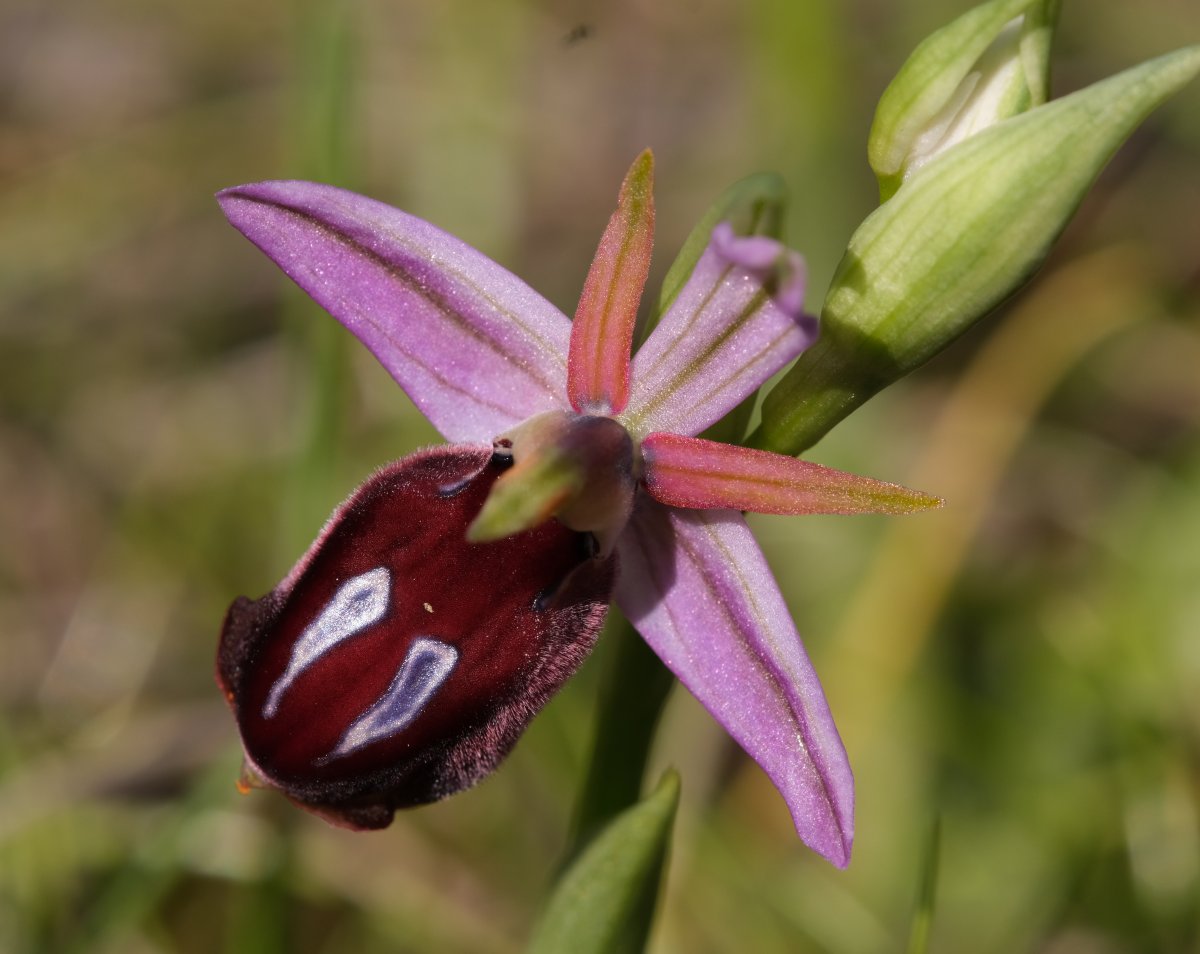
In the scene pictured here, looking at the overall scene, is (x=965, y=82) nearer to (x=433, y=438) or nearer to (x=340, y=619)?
(x=340, y=619)

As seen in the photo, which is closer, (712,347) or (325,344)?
(712,347)

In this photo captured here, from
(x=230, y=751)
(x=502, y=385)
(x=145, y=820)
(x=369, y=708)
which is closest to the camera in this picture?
(x=369, y=708)

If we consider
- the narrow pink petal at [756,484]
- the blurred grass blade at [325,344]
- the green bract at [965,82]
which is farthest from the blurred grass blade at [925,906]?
the blurred grass blade at [325,344]

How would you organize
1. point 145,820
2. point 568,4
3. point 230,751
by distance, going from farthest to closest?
1. point 568,4
2. point 145,820
3. point 230,751

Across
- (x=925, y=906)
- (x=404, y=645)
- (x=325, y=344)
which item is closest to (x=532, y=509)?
(x=404, y=645)

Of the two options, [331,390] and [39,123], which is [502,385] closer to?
[331,390]

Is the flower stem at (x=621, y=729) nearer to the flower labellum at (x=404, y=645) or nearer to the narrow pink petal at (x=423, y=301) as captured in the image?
the flower labellum at (x=404, y=645)

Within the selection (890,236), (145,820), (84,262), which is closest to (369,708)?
(890,236)
